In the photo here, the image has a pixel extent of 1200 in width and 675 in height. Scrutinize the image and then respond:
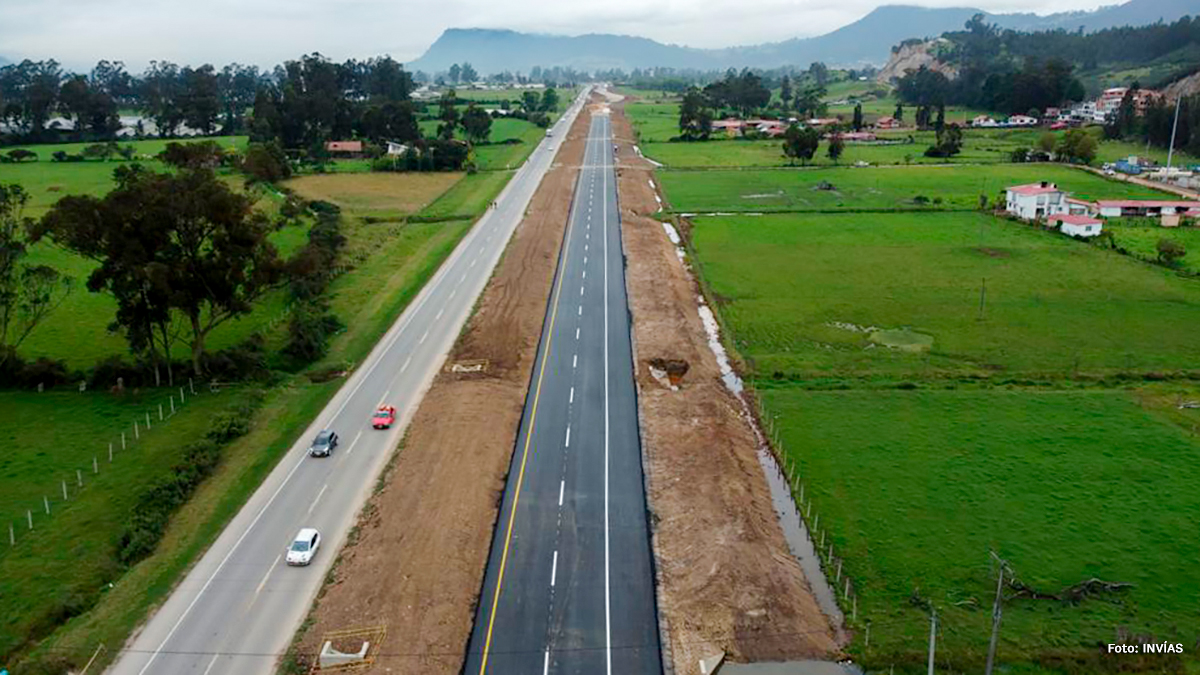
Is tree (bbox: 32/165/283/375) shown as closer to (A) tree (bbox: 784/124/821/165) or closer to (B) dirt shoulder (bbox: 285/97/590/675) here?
(B) dirt shoulder (bbox: 285/97/590/675)

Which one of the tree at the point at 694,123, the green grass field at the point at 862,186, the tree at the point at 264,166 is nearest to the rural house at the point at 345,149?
the tree at the point at 264,166

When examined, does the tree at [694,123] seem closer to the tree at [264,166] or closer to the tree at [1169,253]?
the tree at [264,166]

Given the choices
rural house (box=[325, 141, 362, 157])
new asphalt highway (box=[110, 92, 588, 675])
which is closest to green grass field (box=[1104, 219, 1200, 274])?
new asphalt highway (box=[110, 92, 588, 675])

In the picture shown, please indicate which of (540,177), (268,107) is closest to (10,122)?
(268,107)

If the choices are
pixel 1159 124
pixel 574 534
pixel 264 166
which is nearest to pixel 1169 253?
pixel 574 534

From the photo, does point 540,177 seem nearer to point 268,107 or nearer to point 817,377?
point 268,107

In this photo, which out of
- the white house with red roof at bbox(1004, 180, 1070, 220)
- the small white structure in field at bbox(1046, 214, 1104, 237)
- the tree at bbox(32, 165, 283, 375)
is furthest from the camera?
the white house with red roof at bbox(1004, 180, 1070, 220)
